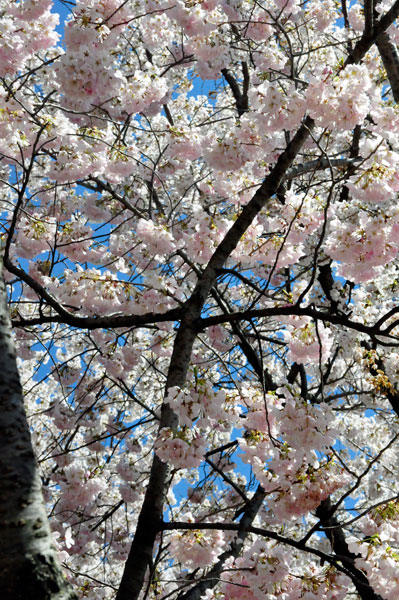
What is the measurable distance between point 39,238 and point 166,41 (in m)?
3.48

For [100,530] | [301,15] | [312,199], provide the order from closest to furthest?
[312,199] < [100,530] < [301,15]

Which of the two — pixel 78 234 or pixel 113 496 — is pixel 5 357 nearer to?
pixel 78 234

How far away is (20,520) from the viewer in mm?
1234

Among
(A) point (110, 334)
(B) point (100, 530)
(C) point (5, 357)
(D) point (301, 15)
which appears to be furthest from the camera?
(D) point (301, 15)

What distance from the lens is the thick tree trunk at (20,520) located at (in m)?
1.15

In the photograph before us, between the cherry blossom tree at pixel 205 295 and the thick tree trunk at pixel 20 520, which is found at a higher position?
the cherry blossom tree at pixel 205 295

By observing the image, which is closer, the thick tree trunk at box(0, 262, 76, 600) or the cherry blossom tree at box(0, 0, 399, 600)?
the thick tree trunk at box(0, 262, 76, 600)

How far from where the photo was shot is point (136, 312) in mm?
4199

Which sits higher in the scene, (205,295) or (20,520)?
(205,295)

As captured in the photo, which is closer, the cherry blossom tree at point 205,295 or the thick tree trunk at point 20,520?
the thick tree trunk at point 20,520

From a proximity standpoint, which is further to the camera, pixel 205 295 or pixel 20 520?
pixel 205 295

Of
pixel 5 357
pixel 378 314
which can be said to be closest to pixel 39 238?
pixel 5 357

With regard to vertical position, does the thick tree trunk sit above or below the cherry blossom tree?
below

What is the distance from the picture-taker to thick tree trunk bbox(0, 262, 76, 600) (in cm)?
115
